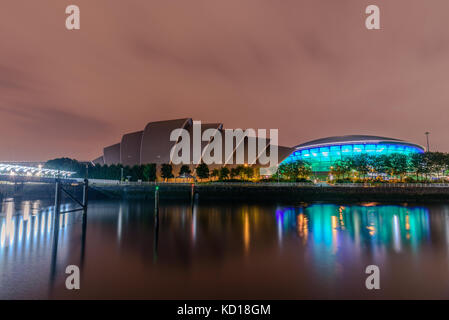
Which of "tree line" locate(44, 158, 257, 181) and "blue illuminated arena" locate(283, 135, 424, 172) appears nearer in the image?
"tree line" locate(44, 158, 257, 181)

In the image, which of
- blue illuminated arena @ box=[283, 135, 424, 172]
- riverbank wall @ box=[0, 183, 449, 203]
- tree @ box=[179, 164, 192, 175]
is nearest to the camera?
riverbank wall @ box=[0, 183, 449, 203]

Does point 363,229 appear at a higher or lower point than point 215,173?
lower

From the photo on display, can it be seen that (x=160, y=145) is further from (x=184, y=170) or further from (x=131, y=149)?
(x=184, y=170)

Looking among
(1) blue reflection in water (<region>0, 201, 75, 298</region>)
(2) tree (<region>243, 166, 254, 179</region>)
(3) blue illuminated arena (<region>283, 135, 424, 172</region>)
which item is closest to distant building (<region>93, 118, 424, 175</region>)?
(3) blue illuminated arena (<region>283, 135, 424, 172</region>)

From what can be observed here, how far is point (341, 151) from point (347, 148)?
171 centimetres

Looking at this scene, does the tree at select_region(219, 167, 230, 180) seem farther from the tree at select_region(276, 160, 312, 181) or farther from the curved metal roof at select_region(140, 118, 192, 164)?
the curved metal roof at select_region(140, 118, 192, 164)

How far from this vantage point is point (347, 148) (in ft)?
200

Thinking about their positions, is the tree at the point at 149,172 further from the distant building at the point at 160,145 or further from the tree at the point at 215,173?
the tree at the point at 215,173

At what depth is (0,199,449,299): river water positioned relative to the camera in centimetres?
829

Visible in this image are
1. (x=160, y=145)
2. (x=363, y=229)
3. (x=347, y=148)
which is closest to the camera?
(x=363, y=229)

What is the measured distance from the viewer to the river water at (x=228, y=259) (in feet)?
27.2

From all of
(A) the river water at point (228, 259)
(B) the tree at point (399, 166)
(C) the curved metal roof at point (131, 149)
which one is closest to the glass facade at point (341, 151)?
(B) the tree at point (399, 166)

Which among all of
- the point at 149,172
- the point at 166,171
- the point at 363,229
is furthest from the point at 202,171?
the point at 363,229
